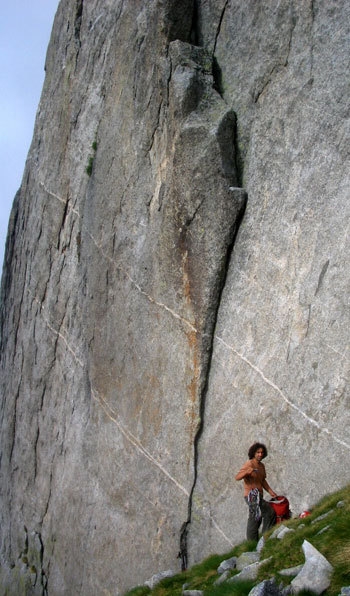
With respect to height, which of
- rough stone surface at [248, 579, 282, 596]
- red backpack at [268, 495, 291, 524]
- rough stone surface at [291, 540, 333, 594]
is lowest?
red backpack at [268, 495, 291, 524]

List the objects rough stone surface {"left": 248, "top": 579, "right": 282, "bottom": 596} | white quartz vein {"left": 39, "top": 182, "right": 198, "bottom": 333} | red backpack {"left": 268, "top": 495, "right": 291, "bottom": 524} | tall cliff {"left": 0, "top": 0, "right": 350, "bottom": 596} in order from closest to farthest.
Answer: rough stone surface {"left": 248, "top": 579, "right": 282, "bottom": 596}
red backpack {"left": 268, "top": 495, "right": 291, "bottom": 524}
tall cliff {"left": 0, "top": 0, "right": 350, "bottom": 596}
white quartz vein {"left": 39, "top": 182, "right": 198, "bottom": 333}

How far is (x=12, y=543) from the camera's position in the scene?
27109 mm

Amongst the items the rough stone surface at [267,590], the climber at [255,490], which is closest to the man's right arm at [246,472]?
the climber at [255,490]

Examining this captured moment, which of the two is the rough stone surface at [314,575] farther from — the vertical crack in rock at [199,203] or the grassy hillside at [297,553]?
the vertical crack in rock at [199,203]

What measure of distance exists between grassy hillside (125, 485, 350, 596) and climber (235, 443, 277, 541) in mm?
562

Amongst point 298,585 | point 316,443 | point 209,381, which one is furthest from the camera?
point 209,381

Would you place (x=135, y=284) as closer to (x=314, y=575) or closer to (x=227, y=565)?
(x=227, y=565)

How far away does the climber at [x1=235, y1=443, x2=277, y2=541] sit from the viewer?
1253 cm

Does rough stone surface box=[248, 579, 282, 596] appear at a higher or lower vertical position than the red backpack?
higher

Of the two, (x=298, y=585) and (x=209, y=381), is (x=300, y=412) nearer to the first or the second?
(x=209, y=381)

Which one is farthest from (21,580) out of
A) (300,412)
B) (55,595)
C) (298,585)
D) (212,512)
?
(298,585)

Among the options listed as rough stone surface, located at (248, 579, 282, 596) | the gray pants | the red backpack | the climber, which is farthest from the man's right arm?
rough stone surface, located at (248, 579, 282, 596)

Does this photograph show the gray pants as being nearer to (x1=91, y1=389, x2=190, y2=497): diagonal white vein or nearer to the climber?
the climber

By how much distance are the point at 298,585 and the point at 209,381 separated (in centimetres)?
841
